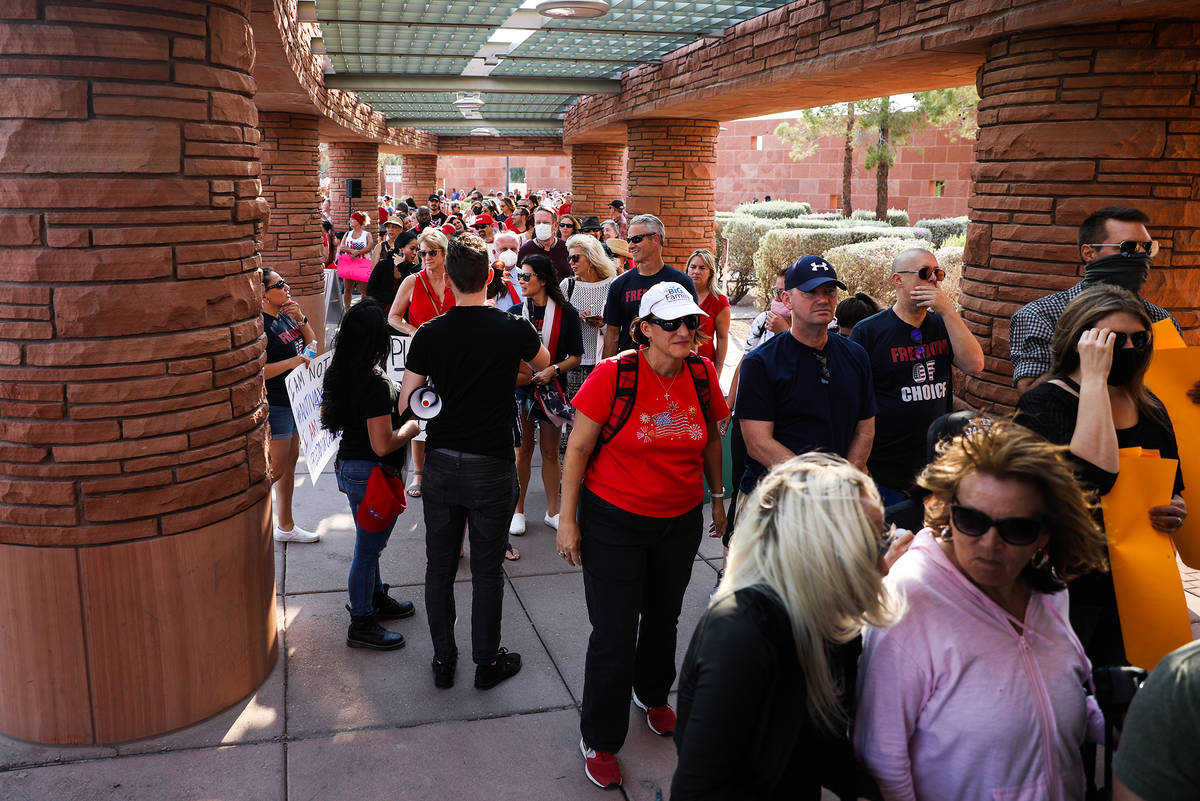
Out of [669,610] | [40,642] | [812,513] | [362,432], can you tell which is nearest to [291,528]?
[362,432]

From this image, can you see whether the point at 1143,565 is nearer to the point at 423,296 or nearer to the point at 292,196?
the point at 423,296

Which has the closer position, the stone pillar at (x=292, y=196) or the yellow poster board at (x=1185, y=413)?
the yellow poster board at (x=1185, y=413)

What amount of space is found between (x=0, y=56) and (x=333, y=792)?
299cm

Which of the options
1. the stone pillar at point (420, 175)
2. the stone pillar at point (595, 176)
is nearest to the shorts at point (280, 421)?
the stone pillar at point (595, 176)

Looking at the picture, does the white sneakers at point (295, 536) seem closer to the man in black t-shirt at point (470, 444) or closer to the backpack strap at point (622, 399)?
the man in black t-shirt at point (470, 444)

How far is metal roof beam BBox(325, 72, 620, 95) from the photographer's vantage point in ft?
39.6

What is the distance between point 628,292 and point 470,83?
731 cm

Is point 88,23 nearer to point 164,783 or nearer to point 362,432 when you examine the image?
point 362,432

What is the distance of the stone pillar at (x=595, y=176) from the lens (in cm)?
1783

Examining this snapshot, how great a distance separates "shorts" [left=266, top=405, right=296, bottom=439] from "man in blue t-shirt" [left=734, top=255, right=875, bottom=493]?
301 centimetres

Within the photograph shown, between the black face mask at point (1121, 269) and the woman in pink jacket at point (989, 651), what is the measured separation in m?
2.22

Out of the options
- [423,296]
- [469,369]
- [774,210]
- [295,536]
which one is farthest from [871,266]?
[774,210]

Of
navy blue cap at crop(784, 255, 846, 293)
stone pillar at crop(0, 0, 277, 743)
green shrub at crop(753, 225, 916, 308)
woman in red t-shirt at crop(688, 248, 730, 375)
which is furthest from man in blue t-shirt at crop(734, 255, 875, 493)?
green shrub at crop(753, 225, 916, 308)

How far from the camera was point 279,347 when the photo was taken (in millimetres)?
5602
